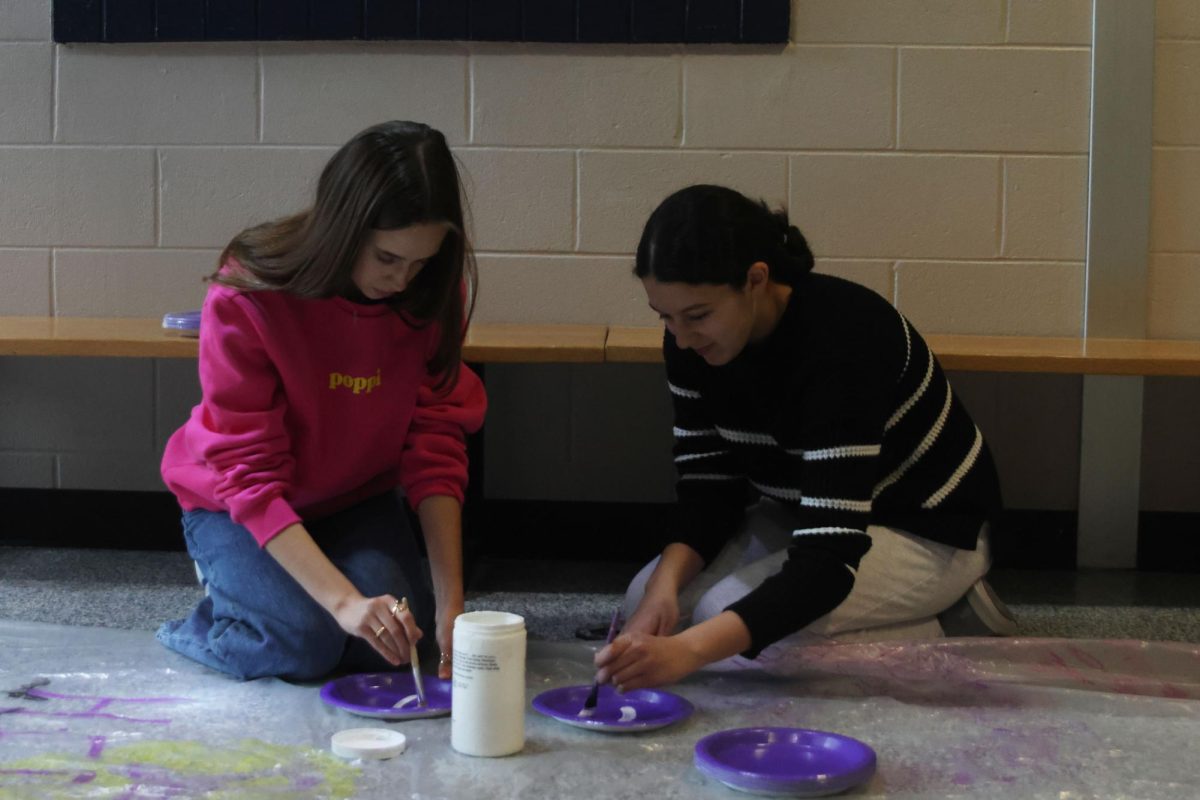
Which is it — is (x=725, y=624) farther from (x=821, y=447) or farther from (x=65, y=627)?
(x=65, y=627)

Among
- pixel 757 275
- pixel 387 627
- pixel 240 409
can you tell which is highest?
pixel 757 275

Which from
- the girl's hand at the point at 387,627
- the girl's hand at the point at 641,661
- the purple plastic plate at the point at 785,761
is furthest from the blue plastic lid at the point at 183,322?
the purple plastic plate at the point at 785,761

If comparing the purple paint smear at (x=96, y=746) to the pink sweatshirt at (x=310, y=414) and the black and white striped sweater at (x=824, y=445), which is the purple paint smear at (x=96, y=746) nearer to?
the pink sweatshirt at (x=310, y=414)

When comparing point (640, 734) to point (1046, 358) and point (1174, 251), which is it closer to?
point (1046, 358)

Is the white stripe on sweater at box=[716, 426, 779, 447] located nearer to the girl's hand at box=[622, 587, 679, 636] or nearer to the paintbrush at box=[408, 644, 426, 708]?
the girl's hand at box=[622, 587, 679, 636]

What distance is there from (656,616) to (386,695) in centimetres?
36

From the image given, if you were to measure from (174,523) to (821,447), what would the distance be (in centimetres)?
173

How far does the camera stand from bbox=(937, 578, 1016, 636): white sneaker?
6.57 ft

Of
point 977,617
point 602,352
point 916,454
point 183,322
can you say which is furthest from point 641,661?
point 183,322

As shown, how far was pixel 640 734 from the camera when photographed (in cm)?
156

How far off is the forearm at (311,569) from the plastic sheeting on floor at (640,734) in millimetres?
137

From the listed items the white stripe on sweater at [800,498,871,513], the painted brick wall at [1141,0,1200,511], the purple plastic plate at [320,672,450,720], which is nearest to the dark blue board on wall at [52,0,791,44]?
the painted brick wall at [1141,0,1200,511]

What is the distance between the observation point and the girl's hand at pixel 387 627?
5.05ft

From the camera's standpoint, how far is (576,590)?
2.60 meters
